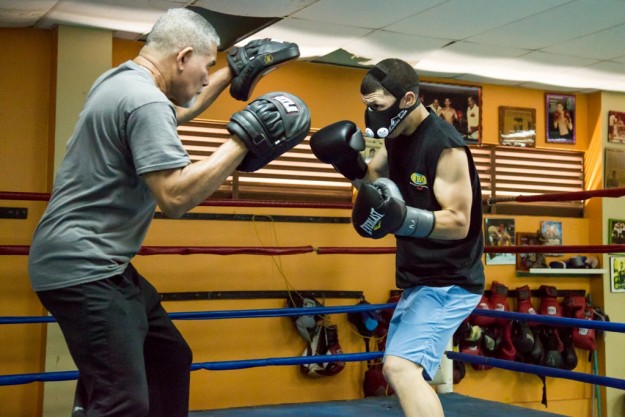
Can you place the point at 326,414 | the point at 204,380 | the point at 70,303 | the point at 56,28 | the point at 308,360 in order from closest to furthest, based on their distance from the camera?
the point at 70,303 → the point at 308,360 → the point at 326,414 → the point at 56,28 → the point at 204,380

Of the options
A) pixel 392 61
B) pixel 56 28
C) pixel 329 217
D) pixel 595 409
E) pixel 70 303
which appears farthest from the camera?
pixel 595 409

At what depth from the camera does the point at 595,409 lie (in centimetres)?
550

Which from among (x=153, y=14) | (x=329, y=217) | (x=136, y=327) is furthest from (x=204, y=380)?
(x=136, y=327)

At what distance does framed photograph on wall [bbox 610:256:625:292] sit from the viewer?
18.2ft

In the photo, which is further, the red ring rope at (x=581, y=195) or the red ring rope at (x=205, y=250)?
the red ring rope at (x=205, y=250)

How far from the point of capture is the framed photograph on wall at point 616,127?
18.4 feet

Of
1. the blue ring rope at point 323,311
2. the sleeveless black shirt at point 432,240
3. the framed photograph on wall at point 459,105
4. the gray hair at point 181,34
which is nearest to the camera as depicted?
the gray hair at point 181,34

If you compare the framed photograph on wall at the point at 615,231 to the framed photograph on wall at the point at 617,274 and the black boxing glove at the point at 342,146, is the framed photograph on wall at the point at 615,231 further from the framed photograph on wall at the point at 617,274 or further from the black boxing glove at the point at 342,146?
the black boxing glove at the point at 342,146

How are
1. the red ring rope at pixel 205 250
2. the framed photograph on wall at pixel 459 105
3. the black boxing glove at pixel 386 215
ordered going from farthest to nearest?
the framed photograph on wall at pixel 459 105
the red ring rope at pixel 205 250
the black boxing glove at pixel 386 215

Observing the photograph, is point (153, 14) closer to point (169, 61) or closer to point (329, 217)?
point (329, 217)

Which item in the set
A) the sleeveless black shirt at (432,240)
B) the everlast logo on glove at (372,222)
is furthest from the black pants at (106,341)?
the sleeveless black shirt at (432,240)

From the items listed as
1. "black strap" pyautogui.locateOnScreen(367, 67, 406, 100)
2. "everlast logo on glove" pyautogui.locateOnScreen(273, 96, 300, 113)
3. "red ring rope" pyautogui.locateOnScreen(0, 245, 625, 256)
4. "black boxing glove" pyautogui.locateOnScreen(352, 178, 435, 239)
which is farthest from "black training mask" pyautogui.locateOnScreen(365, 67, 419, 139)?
"red ring rope" pyautogui.locateOnScreen(0, 245, 625, 256)

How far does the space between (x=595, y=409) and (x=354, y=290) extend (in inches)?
80.5

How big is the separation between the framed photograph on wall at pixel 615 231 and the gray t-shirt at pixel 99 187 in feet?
15.2
